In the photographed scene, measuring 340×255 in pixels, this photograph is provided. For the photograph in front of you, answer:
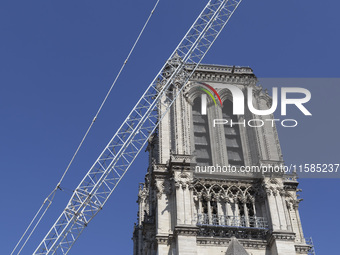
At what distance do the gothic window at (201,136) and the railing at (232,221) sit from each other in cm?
805

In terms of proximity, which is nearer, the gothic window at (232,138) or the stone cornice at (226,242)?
the stone cornice at (226,242)

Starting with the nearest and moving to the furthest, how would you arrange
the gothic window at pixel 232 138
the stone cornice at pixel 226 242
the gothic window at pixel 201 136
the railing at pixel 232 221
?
the stone cornice at pixel 226 242
the railing at pixel 232 221
the gothic window at pixel 201 136
the gothic window at pixel 232 138

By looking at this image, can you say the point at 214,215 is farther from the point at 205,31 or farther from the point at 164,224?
the point at 205,31

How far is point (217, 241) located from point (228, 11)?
26774 mm

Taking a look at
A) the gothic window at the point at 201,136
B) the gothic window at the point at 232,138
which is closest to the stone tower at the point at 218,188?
the gothic window at the point at 201,136

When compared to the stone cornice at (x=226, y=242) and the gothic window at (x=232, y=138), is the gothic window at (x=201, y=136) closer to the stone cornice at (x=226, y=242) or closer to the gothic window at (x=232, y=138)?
the gothic window at (x=232, y=138)

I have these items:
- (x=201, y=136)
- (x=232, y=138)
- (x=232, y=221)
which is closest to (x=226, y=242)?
(x=232, y=221)

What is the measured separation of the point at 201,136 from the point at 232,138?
345 cm

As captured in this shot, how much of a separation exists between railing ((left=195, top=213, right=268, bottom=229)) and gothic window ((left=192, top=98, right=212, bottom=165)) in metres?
8.05

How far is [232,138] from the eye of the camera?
6500cm

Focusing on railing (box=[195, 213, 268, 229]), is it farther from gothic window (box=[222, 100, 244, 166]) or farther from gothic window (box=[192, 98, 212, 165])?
gothic window (box=[222, 100, 244, 166])

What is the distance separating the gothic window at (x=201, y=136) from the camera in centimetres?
6222

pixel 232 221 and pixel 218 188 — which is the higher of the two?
pixel 218 188

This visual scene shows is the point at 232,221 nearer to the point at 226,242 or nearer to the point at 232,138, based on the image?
the point at 226,242
